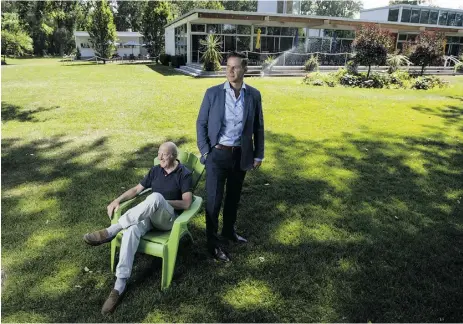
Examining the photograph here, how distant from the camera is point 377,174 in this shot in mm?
6020

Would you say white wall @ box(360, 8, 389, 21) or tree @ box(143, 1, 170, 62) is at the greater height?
white wall @ box(360, 8, 389, 21)

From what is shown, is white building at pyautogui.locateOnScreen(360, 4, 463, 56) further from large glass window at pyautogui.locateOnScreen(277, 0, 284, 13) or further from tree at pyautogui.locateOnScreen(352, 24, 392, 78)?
tree at pyautogui.locateOnScreen(352, 24, 392, 78)

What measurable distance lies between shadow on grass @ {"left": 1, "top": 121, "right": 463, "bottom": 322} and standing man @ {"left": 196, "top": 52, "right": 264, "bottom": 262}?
0.82 m

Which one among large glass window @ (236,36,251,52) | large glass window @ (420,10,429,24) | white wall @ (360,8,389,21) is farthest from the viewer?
white wall @ (360,8,389,21)

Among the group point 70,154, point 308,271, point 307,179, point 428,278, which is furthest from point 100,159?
point 428,278

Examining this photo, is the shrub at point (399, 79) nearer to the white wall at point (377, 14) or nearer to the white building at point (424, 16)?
the white building at point (424, 16)

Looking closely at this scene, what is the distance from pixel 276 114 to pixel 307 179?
15.1 feet

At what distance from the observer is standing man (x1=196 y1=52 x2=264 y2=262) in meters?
3.26

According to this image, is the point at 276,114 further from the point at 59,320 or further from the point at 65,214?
the point at 59,320

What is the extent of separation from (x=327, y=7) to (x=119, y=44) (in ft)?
147

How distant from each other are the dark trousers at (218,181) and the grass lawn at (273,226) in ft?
1.37

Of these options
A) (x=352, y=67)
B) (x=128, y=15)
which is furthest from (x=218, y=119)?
(x=128, y=15)

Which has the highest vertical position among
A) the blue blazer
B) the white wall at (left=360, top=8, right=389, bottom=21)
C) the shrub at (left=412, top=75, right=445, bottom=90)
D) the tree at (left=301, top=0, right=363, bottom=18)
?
the tree at (left=301, top=0, right=363, bottom=18)

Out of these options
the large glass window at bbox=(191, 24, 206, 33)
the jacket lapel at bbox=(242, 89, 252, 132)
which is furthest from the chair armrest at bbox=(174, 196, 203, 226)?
the large glass window at bbox=(191, 24, 206, 33)
